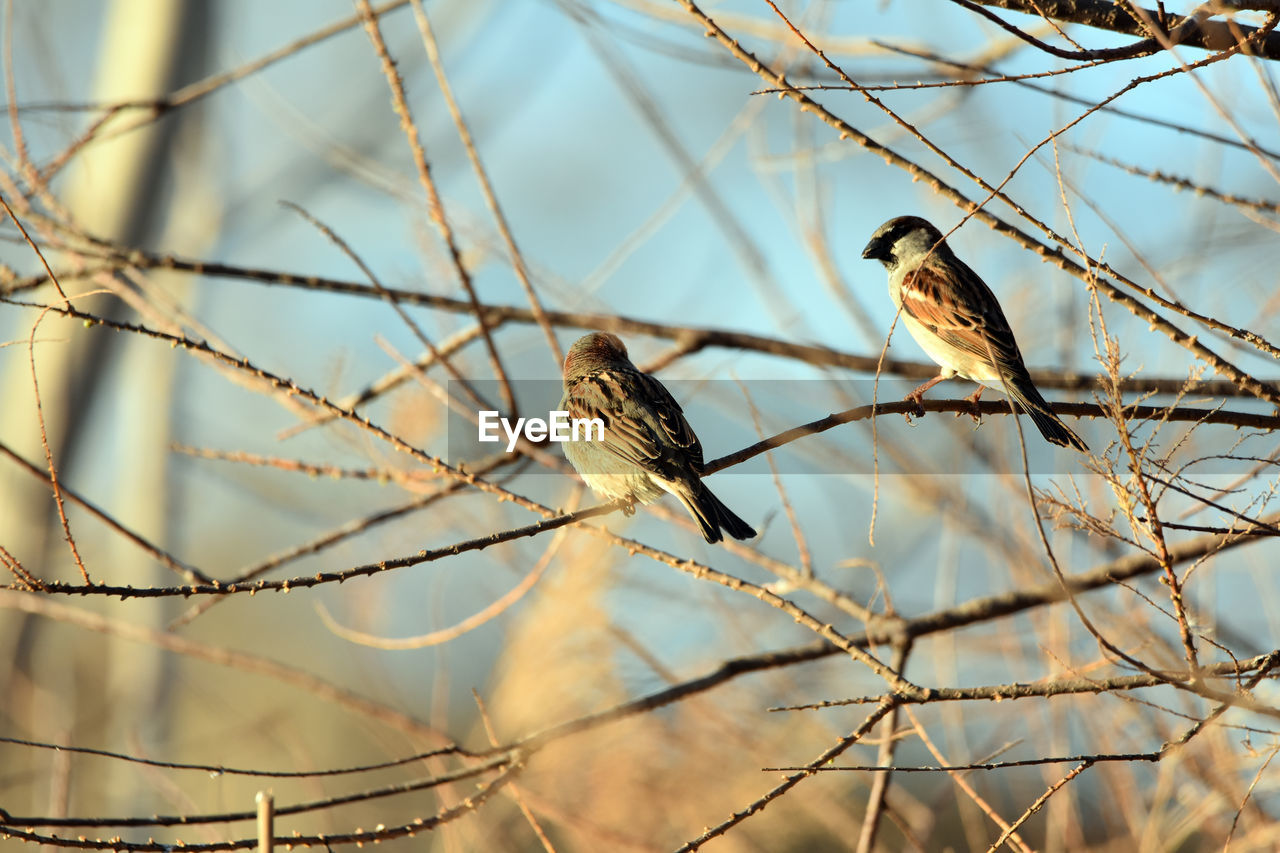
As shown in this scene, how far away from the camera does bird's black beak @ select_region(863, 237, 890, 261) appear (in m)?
3.92

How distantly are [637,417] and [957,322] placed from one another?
126 cm

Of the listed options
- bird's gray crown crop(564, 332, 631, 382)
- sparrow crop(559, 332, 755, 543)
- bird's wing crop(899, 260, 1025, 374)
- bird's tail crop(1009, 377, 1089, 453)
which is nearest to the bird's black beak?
bird's wing crop(899, 260, 1025, 374)

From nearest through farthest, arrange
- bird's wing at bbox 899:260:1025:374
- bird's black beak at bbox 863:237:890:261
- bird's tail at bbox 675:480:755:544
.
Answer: bird's tail at bbox 675:480:755:544
bird's wing at bbox 899:260:1025:374
bird's black beak at bbox 863:237:890:261

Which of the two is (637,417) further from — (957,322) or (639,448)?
(957,322)

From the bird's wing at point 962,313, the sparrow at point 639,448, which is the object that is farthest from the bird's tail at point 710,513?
the bird's wing at point 962,313

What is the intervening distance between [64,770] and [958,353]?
2970mm

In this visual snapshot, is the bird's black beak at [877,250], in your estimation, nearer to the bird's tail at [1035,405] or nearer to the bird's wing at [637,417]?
the bird's tail at [1035,405]

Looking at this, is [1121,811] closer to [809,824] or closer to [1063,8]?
[809,824]

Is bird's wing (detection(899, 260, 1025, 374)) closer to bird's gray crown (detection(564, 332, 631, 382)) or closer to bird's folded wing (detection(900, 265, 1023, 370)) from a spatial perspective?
bird's folded wing (detection(900, 265, 1023, 370))

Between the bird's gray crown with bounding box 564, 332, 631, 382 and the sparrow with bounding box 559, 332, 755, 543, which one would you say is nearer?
the sparrow with bounding box 559, 332, 755, 543

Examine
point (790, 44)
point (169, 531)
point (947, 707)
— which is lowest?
point (947, 707)

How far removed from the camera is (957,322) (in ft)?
11.0

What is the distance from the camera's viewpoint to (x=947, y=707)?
3.29 metres

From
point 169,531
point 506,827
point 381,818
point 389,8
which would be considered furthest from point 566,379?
point 169,531
